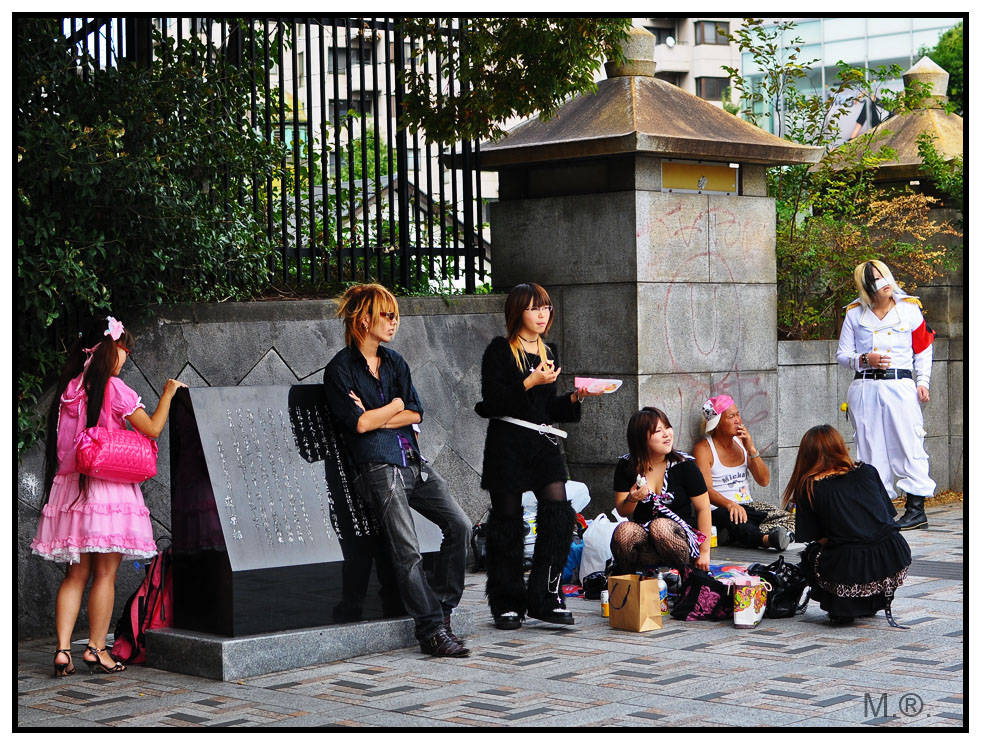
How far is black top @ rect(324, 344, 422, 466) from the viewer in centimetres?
648

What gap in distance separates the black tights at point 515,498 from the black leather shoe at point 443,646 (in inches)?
34.0

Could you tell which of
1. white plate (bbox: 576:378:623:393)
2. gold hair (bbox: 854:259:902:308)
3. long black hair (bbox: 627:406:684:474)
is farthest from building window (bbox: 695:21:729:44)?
white plate (bbox: 576:378:623:393)

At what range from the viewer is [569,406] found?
7082 mm

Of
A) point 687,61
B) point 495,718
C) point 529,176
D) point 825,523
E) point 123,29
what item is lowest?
point 495,718

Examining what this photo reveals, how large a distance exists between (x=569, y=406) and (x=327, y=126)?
10.6 feet

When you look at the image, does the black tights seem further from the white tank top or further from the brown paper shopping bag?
the white tank top

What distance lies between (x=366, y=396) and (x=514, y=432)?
882 millimetres

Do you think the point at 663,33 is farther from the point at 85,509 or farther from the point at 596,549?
the point at 85,509

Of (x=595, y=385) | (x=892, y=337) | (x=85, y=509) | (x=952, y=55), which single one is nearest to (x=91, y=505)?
(x=85, y=509)

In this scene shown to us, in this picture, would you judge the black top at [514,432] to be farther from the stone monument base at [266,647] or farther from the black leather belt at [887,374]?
the black leather belt at [887,374]

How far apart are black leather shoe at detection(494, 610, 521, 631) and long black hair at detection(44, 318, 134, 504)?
225 cm

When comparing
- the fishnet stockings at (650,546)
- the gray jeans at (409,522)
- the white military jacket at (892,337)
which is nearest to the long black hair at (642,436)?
the fishnet stockings at (650,546)

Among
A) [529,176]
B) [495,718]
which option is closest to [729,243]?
[529,176]

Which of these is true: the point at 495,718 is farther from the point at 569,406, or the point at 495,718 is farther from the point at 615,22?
the point at 615,22
